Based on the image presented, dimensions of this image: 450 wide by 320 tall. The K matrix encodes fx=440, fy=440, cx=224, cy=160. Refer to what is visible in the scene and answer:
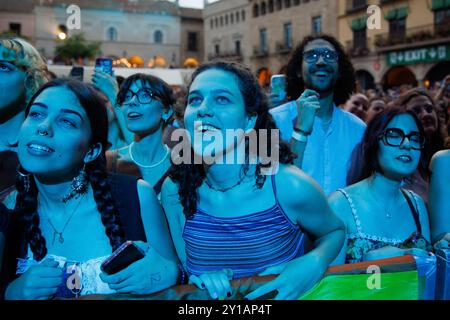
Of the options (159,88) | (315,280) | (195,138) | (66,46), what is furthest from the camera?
(66,46)

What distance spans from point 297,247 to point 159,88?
1.54 m

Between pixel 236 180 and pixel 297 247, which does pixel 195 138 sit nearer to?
pixel 236 180

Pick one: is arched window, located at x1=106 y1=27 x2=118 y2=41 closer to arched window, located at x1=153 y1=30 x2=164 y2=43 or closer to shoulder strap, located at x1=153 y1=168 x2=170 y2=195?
arched window, located at x1=153 y1=30 x2=164 y2=43

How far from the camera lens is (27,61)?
2402 mm

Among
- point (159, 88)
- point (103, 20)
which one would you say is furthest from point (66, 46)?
point (159, 88)

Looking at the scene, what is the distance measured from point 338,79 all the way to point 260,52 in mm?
29802

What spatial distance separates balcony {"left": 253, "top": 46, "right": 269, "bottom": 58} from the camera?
104 ft

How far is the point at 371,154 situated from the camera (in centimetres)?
229

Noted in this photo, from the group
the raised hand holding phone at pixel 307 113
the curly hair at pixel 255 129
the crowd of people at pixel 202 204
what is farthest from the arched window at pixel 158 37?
the curly hair at pixel 255 129

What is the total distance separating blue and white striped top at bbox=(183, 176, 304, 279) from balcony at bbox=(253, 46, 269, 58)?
102ft

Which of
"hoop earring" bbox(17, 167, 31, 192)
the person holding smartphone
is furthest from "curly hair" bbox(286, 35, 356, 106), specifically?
"hoop earring" bbox(17, 167, 31, 192)

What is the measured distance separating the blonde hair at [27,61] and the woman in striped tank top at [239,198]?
3.40ft
